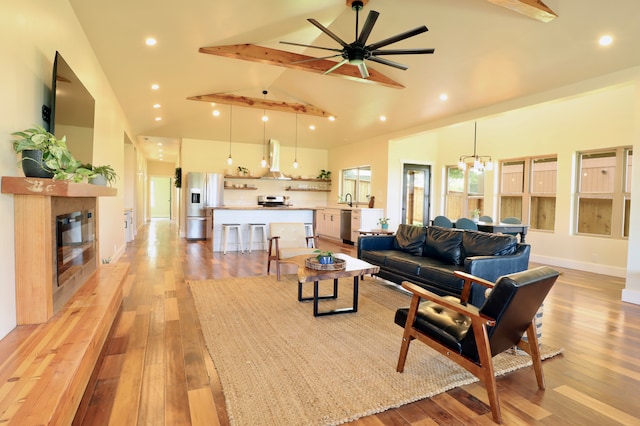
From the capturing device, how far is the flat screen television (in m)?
2.48

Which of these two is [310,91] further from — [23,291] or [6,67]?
[23,291]

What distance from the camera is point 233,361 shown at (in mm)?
2398

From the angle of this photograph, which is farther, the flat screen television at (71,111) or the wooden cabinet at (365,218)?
the wooden cabinet at (365,218)

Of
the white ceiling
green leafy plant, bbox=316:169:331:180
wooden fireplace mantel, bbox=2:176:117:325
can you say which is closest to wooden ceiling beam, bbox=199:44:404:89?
the white ceiling

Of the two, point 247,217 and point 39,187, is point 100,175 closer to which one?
point 39,187

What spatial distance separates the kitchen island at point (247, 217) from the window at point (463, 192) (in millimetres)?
3902

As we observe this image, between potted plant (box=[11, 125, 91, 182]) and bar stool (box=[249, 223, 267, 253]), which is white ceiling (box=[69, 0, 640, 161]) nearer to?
potted plant (box=[11, 125, 91, 182])

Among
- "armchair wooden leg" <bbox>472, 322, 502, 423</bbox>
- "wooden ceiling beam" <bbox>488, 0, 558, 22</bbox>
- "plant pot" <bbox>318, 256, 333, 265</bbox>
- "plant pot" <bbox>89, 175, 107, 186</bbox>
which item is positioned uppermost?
"wooden ceiling beam" <bbox>488, 0, 558, 22</bbox>

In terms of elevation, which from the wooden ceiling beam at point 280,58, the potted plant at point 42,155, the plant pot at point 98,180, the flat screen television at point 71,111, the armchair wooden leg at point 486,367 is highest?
the wooden ceiling beam at point 280,58

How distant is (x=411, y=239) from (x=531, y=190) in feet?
13.3

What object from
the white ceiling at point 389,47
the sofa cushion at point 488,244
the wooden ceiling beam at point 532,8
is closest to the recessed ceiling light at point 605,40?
the white ceiling at point 389,47

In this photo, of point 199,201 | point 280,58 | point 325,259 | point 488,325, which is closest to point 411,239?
point 325,259

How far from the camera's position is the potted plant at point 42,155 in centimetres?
196

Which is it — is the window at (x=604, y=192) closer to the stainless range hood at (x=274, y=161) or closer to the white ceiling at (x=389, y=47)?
the white ceiling at (x=389, y=47)
